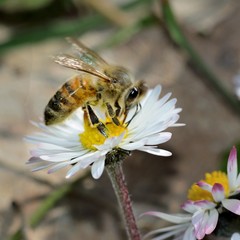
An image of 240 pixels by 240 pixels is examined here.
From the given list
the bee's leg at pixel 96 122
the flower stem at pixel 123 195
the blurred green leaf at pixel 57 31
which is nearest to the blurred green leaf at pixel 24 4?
the blurred green leaf at pixel 57 31

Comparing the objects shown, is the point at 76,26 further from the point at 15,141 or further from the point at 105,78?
the point at 105,78

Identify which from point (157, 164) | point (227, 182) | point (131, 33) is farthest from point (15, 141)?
point (227, 182)

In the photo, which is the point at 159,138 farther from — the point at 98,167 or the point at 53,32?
the point at 53,32

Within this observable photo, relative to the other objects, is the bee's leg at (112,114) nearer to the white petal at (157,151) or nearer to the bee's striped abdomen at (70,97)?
the bee's striped abdomen at (70,97)

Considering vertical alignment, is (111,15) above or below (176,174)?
above

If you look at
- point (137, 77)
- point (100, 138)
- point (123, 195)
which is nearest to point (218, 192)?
point (123, 195)

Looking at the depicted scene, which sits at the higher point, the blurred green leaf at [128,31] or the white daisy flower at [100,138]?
the blurred green leaf at [128,31]
